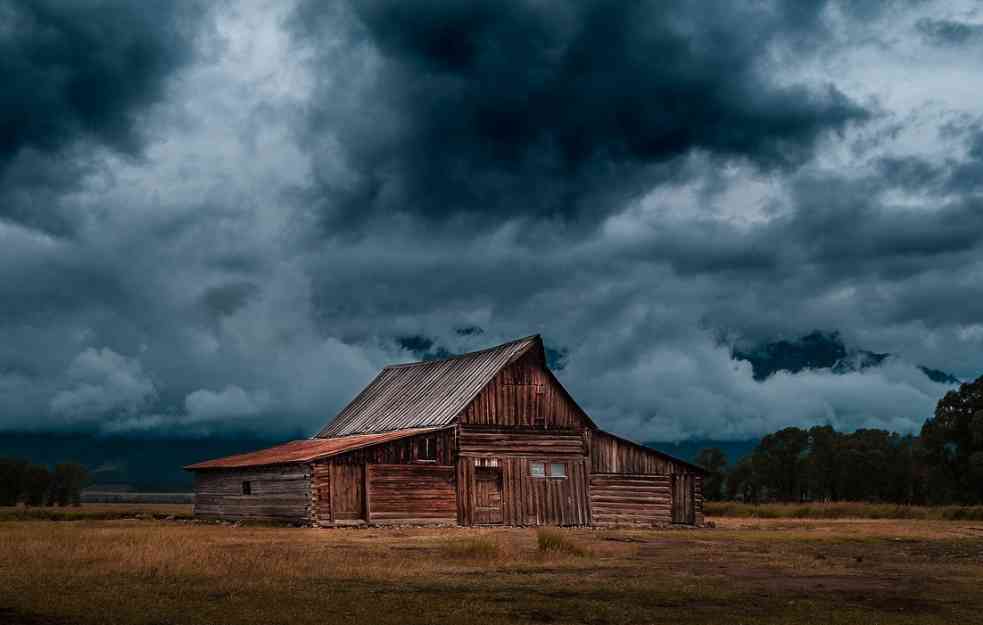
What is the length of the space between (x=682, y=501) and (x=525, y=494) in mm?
8375

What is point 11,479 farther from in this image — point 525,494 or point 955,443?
point 955,443

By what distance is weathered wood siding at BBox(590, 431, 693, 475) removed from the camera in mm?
51531

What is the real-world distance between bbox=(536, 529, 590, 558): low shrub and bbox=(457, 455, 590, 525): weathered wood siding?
19.3m

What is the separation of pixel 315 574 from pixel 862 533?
27684mm

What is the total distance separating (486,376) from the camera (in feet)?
166

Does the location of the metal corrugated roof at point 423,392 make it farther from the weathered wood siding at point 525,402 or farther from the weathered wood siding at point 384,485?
the weathered wood siding at point 384,485

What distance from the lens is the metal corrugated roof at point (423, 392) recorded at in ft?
166

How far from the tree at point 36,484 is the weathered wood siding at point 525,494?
232 feet

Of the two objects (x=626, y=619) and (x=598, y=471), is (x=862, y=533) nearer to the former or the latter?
(x=598, y=471)

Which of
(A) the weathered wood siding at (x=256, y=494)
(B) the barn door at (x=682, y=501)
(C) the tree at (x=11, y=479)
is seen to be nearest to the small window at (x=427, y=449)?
(A) the weathered wood siding at (x=256, y=494)

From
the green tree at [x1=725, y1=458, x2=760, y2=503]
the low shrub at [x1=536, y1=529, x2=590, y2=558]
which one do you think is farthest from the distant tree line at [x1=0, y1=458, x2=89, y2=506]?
the low shrub at [x1=536, y1=529, x2=590, y2=558]

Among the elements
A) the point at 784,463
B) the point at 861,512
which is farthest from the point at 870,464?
the point at 861,512

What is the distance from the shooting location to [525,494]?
162 feet

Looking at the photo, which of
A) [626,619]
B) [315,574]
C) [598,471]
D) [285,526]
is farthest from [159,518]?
[626,619]
